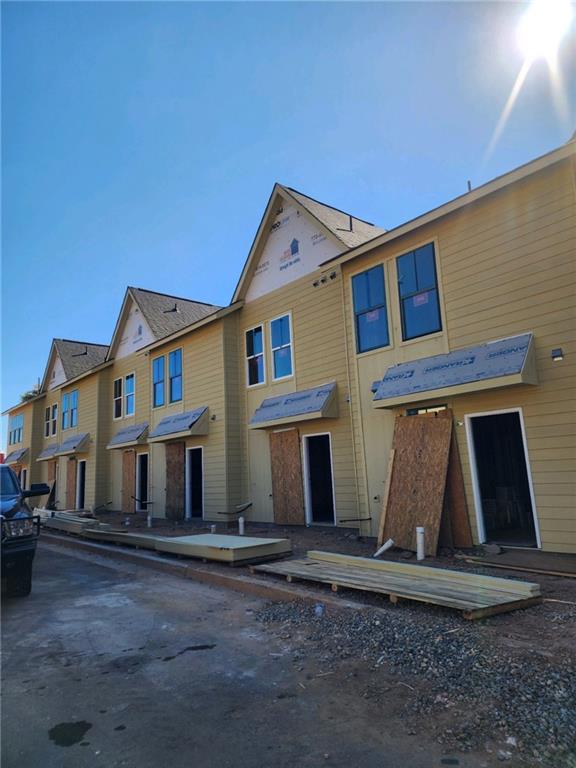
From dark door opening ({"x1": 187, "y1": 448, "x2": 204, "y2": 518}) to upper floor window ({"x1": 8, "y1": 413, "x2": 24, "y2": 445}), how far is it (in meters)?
19.7

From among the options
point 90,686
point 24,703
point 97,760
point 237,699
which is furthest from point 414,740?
point 24,703

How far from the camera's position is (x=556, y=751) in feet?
9.25

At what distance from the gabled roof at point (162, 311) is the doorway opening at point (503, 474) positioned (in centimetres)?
1203

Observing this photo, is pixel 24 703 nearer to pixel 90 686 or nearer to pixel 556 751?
pixel 90 686

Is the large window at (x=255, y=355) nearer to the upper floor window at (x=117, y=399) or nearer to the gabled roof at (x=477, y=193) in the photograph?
the gabled roof at (x=477, y=193)

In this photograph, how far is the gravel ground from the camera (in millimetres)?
2994

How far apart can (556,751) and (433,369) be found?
277 inches

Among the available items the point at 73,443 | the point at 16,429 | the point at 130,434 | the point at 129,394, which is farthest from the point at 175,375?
the point at 16,429

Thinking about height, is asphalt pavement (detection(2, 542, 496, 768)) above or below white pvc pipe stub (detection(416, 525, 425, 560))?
below

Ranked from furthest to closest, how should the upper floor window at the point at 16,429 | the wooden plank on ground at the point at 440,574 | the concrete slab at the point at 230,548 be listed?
the upper floor window at the point at 16,429 → the concrete slab at the point at 230,548 → the wooden plank on ground at the point at 440,574

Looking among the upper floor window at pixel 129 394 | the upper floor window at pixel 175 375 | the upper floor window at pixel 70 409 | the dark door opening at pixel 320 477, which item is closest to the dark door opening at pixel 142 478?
the upper floor window at pixel 129 394

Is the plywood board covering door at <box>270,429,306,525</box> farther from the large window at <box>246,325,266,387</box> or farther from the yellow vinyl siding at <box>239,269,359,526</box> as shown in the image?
the large window at <box>246,325,266,387</box>

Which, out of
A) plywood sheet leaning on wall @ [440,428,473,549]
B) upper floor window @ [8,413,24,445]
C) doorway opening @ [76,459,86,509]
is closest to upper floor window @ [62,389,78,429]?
doorway opening @ [76,459,86,509]

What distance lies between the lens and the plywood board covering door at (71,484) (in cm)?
2455
